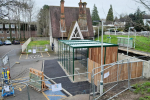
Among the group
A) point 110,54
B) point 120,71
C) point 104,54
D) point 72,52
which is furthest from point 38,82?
point 110,54

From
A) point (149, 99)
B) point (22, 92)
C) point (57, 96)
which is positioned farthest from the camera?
point (22, 92)

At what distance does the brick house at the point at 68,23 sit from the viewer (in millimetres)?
25695

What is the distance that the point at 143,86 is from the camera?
25.0ft

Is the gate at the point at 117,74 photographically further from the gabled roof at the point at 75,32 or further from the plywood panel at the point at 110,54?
the gabled roof at the point at 75,32

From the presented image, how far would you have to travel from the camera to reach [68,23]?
2762 cm

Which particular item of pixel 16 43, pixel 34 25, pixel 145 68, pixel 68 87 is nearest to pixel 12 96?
pixel 68 87

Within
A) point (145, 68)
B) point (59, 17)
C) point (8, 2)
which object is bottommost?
point (145, 68)

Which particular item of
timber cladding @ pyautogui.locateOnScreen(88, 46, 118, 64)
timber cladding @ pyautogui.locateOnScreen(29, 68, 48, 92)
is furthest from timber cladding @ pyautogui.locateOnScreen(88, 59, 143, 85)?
timber cladding @ pyautogui.locateOnScreen(29, 68, 48, 92)

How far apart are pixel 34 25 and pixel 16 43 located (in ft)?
63.5

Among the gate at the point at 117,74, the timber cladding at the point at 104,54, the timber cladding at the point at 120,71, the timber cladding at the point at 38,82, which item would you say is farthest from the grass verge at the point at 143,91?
the timber cladding at the point at 38,82

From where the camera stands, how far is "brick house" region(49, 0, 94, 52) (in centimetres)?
2570

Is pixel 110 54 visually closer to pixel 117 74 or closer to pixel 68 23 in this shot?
pixel 117 74

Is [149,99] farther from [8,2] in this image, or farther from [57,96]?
[8,2]

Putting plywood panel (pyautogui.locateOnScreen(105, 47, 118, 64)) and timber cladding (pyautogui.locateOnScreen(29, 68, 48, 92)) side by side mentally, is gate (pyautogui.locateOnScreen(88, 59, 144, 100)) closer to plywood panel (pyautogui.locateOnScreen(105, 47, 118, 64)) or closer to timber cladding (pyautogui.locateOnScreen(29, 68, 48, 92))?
plywood panel (pyautogui.locateOnScreen(105, 47, 118, 64))
